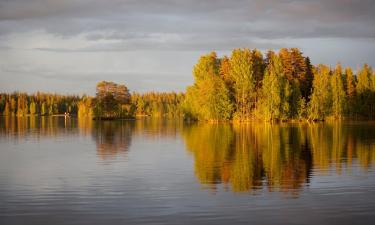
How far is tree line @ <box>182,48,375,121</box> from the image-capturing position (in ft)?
280

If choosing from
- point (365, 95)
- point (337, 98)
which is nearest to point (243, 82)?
point (337, 98)

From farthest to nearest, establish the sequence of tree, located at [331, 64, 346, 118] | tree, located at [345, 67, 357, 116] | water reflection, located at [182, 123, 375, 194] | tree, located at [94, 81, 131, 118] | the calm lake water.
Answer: tree, located at [94, 81, 131, 118], tree, located at [345, 67, 357, 116], tree, located at [331, 64, 346, 118], water reflection, located at [182, 123, 375, 194], the calm lake water

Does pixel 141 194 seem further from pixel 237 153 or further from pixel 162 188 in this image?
pixel 237 153

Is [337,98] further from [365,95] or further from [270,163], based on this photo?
[270,163]

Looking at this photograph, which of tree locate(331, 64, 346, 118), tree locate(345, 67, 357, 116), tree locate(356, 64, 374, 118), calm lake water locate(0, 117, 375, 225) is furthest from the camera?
tree locate(356, 64, 374, 118)

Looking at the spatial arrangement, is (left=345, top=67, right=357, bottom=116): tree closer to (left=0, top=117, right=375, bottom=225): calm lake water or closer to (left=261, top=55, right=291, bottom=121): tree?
(left=261, top=55, right=291, bottom=121): tree

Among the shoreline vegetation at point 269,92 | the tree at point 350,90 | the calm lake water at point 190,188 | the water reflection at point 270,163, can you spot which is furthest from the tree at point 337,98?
the calm lake water at point 190,188

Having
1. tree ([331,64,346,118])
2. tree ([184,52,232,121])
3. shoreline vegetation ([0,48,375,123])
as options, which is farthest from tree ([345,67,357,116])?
tree ([184,52,232,121])

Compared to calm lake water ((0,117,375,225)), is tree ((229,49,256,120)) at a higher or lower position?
higher

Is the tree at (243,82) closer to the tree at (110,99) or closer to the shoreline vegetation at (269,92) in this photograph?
the shoreline vegetation at (269,92)

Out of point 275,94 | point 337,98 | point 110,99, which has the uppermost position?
point 110,99

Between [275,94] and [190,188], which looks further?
[275,94]

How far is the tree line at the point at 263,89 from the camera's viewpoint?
85.4 metres

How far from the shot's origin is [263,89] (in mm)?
85688
